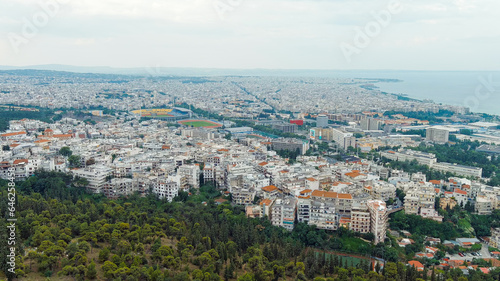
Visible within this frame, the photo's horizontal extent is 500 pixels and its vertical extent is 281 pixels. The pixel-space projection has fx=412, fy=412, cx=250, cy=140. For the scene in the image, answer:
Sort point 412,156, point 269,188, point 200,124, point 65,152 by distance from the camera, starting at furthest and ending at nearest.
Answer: point 200,124, point 412,156, point 65,152, point 269,188

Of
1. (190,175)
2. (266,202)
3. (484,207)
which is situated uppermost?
(190,175)

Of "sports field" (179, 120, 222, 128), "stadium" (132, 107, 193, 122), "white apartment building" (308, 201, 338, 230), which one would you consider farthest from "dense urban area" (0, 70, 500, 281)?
"stadium" (132, 107, 193, 122)

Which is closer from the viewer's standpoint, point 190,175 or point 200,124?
point 190,175

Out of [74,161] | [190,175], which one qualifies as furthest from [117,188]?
[74,161]

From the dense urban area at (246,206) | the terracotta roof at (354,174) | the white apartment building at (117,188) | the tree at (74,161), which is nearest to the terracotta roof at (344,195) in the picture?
the dense urban area at (246,206)

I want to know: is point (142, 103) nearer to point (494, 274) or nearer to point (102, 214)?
point (102, 214)

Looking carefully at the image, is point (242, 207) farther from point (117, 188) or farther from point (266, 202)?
point (117, 188)

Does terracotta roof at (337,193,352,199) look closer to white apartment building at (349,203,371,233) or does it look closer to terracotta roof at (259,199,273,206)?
white apartment building at (349,203,371,233)
